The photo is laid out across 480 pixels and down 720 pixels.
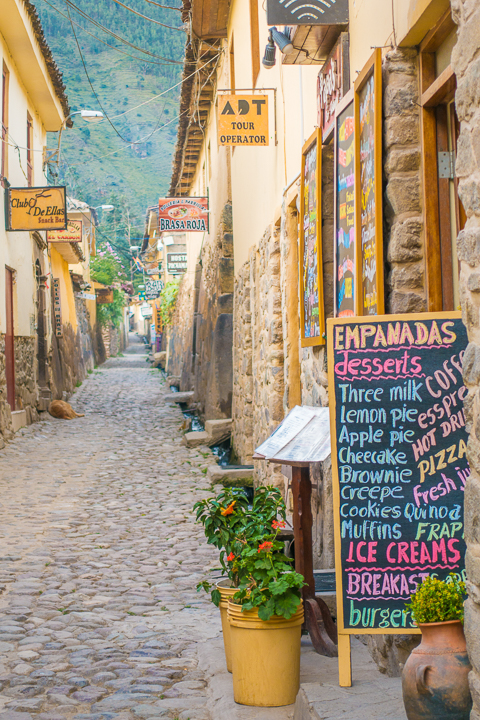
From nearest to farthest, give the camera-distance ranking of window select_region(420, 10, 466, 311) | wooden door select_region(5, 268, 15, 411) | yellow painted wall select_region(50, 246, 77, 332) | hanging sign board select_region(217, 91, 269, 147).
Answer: window select_region(420, 10, 466, 311) → hanging sign board select_region(217, 91, 269, 147) → wooden door select_region(5, 268, 15, 411) → yellow painted wall select_region(50, 246, 77, 332)

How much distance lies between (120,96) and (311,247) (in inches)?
4355

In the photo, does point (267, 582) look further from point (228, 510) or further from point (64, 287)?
point (64, 287)

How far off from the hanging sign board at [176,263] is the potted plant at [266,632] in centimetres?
1917

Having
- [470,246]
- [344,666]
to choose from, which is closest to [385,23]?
[470,246]

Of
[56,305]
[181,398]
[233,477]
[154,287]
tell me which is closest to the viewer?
[233,477]

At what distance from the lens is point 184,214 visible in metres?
15.2

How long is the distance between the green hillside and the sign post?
3218 inches

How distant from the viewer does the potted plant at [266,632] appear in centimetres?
323

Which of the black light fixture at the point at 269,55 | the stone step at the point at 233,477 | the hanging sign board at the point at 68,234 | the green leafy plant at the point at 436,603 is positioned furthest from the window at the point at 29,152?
the green leafy plant at the point at 436,603

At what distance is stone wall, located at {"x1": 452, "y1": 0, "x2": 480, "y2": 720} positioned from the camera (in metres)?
2.18

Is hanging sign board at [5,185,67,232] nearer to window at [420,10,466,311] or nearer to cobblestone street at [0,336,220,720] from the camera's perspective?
cobblestone street at [0,336,220,720]

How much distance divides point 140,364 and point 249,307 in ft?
87.1

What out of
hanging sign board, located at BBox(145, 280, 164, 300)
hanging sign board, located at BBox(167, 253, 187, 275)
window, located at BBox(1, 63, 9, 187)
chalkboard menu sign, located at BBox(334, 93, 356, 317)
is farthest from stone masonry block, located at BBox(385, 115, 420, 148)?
hanging sign board, located at BBox(145, 280, 164, 300)

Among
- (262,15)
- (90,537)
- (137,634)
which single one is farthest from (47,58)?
(137,634)
